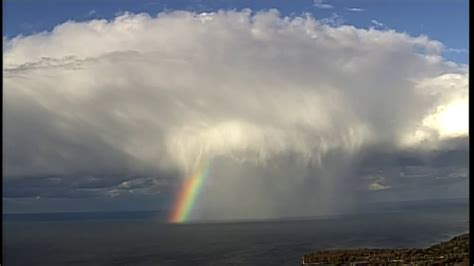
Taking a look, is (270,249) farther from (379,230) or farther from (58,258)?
(58,258)

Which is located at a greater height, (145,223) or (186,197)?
(145,223)

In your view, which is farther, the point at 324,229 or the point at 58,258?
the point at 324,229

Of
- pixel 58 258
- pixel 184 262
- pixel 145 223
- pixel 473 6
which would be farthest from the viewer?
pixel 145 223

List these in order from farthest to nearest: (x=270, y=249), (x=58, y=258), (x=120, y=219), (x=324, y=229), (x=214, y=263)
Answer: (x=120, y=219), (x=324, y=229), (x=58, y=258), (x=270, y=249), (x=214, y=263)

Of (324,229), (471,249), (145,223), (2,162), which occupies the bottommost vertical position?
(471,249)

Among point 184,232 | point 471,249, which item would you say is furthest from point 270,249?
point 471,249

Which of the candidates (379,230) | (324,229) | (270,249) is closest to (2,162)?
(270,249)

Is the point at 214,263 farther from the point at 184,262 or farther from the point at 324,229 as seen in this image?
the point at 324,229
